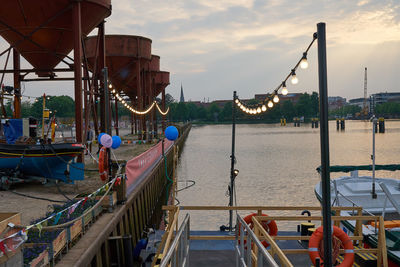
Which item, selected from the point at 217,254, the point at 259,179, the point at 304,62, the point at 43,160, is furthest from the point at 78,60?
the point at 259,179

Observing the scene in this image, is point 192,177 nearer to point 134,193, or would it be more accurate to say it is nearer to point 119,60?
→ point 119,60

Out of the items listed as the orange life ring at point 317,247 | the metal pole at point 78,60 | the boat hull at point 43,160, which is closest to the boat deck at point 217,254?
the orange life ring at point 317,247

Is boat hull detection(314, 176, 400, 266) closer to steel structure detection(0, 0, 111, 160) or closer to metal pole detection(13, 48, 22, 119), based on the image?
steel structure detection(0, 0, 111, 160)

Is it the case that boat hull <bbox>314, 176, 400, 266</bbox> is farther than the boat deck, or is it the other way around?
boat hull <bbox>314, 176, 400, 266</bbox>

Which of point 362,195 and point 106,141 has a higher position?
point 106,141

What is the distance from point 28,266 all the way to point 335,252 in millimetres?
5568

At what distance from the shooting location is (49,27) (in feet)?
63.8

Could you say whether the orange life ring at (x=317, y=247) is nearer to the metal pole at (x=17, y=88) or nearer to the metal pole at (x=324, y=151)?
the metal pole at (x=324, y=151)

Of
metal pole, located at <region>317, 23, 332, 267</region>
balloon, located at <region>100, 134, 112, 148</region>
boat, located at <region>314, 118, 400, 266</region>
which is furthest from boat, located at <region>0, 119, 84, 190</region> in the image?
metal pole, located at <region>317, 23, 332, 267</region>

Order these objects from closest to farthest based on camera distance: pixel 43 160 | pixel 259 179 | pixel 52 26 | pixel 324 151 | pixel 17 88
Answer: pixel 324 151 < pixel 43 160 < pixel 52 26 < pixel 17 88 < pixel 259 179


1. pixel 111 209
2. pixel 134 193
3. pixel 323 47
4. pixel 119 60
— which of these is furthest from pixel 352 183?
pixel 119 60

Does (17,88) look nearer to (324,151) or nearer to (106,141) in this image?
(106,141)

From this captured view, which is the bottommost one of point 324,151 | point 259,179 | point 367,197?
point 259,179

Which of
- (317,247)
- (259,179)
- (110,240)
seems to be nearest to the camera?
(317,247)
